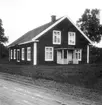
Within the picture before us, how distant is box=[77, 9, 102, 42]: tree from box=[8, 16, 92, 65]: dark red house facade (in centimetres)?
2450

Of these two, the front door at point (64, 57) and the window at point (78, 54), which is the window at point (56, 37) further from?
the window at point (78, 54)

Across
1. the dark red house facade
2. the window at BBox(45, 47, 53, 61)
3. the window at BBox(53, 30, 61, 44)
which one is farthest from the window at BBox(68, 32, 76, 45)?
the window at BBox(45, 47, 53, 61)

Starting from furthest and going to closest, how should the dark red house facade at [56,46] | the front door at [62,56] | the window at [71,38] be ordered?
the window at [71,38]
the front door at [62,56]
the dark red house facade at [56,46]

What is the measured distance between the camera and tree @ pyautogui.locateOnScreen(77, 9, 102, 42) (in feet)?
185

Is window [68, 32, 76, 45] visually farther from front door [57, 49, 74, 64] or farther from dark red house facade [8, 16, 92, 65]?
front door [57, 49, 74, 64]

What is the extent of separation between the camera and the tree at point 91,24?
56.3 m

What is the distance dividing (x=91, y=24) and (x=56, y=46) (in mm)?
30558

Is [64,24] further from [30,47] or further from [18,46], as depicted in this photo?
[18,46]

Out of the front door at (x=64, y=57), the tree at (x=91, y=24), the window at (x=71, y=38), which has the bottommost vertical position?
the front door at (x=64, y=57)

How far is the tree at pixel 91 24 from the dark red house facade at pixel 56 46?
24.5m

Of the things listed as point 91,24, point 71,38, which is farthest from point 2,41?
point 71,38

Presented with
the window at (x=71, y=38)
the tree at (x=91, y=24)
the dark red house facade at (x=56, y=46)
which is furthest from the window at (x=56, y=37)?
the tree at (x=91, y=24)

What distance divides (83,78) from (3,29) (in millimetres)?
51064

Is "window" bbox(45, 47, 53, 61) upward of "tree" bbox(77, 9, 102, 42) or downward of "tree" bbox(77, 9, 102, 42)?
downward
